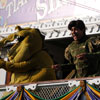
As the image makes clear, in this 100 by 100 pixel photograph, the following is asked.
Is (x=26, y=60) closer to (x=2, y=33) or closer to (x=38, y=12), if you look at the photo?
(x=2, y=33)

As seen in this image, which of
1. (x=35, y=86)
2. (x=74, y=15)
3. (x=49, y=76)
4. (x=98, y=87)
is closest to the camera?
(x=98, y=87)

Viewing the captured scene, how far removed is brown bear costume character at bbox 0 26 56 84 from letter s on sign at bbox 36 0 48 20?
12.4 feet

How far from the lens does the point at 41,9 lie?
980cm

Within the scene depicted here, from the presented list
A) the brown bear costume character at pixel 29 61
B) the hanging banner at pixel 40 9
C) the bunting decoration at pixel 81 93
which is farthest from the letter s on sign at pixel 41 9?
the bunting decoration at pixel 81 93

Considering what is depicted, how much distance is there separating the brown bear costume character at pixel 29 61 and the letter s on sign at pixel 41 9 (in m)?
3.76

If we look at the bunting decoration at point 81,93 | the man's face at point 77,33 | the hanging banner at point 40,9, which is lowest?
the bunting decoration at point 81,93

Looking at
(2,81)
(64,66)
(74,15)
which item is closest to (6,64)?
(64,66)

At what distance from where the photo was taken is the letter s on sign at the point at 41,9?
9.63m

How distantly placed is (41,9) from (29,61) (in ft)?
14.5

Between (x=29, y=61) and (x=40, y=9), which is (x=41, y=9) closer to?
(x=40, y=9)

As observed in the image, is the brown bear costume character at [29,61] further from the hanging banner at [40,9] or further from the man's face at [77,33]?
the hanging banner at [40,9]

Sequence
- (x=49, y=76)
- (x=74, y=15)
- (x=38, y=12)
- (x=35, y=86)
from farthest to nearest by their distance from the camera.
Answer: (x=38, y=12) → (x=74, y=15) → (x=49, y=76) → (x=35, y=86)

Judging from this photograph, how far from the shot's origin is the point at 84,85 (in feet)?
14.2

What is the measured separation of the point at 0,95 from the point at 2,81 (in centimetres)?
323
